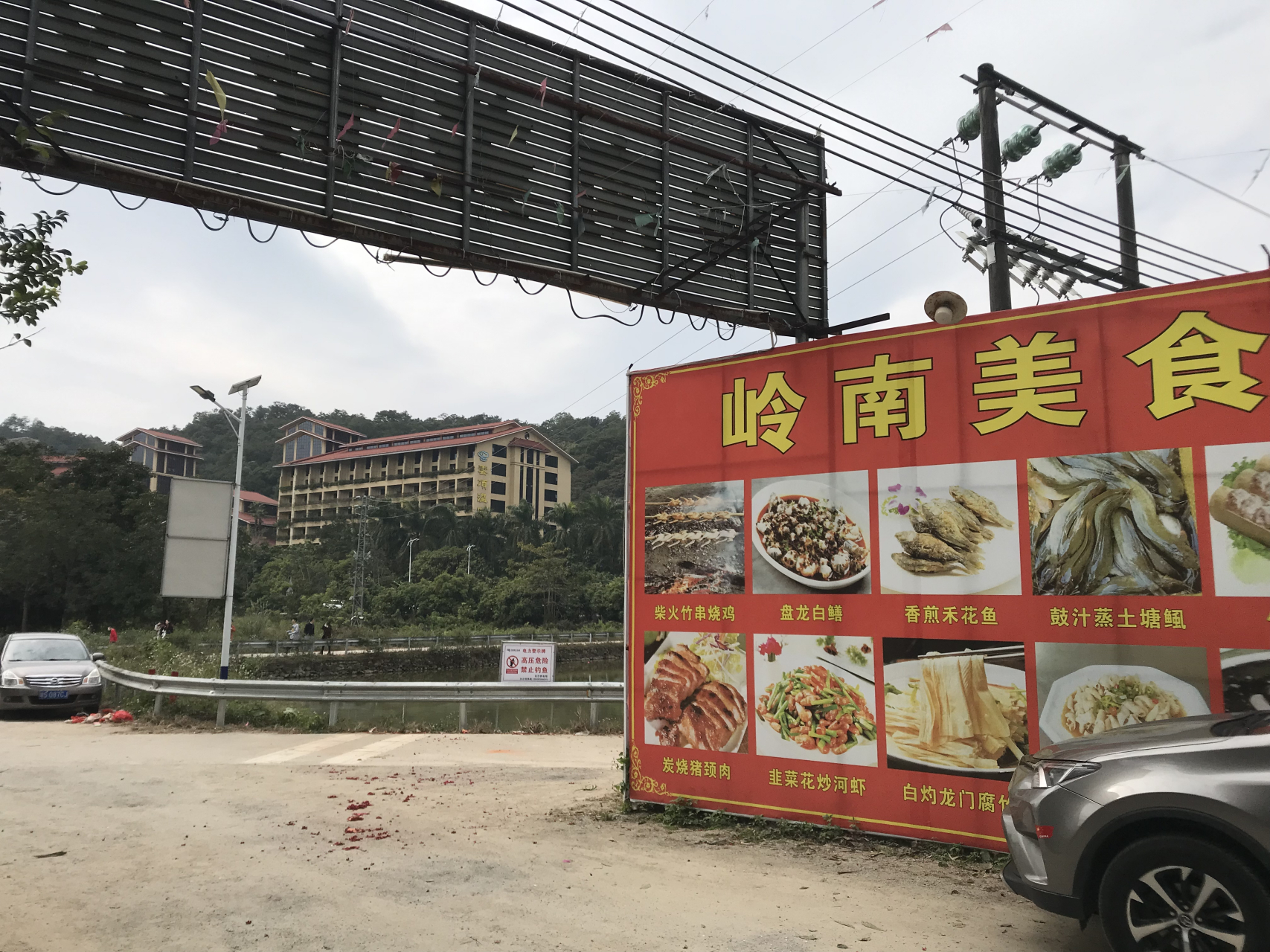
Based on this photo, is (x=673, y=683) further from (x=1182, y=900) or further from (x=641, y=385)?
(x=1182, y=900)

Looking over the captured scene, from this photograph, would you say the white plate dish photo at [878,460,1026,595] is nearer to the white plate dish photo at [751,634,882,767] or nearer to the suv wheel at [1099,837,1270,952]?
the white plate dish photo at [751,634,882,767]

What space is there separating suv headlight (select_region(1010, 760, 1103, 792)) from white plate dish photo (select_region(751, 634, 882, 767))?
6.58 ft

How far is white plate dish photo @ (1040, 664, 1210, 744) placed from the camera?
5.37 m

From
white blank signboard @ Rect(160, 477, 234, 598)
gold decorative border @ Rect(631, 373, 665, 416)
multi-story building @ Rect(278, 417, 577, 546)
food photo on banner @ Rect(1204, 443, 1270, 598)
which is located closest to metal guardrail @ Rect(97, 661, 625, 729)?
white blank signboard @ Rect(160, 477, 234, 598)

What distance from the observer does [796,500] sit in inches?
283

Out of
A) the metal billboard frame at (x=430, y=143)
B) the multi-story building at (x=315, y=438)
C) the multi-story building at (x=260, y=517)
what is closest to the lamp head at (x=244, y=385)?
the metal billboard frame at (x=430, y=143)

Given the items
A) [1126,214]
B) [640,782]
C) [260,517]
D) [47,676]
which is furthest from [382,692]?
[260,517]

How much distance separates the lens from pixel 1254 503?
17.5 ft

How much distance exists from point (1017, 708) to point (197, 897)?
5.84 m

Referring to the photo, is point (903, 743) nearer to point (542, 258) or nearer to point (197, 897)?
point (197, 897)

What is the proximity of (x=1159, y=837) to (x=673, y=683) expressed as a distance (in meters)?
4.40

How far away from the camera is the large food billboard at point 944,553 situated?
551 cm

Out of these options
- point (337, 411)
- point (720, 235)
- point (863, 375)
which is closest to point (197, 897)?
point (863, 375)

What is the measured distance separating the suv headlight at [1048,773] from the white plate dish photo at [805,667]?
2.00 meters
